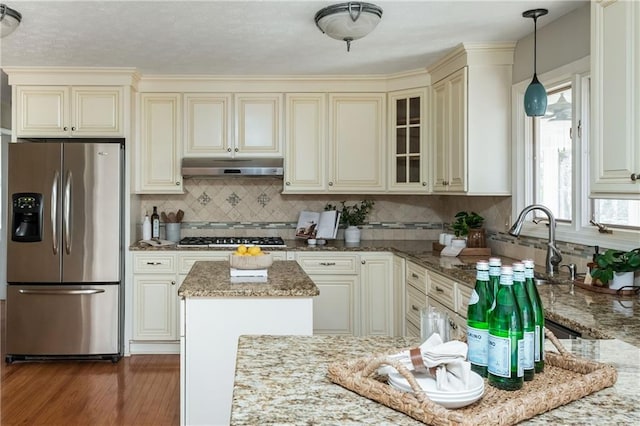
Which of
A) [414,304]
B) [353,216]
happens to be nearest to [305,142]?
[353,216]

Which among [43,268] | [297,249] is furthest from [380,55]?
[43,268]

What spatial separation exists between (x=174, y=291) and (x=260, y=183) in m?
1.28

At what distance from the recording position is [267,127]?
4.50 m

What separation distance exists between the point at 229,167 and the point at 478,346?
3504 millimetres

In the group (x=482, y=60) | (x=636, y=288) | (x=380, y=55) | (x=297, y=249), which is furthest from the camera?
(x=297, y=249)

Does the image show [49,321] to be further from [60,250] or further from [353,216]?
[353,216]

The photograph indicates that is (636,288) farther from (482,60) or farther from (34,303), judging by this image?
(34,303)

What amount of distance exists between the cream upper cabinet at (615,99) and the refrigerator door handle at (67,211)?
358 cm

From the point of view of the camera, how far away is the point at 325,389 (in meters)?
1.07

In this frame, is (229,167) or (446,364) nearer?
(446,364)

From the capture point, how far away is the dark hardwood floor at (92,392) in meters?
3.00

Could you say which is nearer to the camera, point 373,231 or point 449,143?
point 449,143

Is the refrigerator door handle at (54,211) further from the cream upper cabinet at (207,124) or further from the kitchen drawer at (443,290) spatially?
the kitchen drawer at (443,290)

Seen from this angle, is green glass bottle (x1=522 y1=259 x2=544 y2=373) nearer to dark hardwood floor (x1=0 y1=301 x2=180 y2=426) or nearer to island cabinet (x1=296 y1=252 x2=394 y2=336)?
dark hardwood floor (x1=0 y1=301 x2=180 y2=426)
